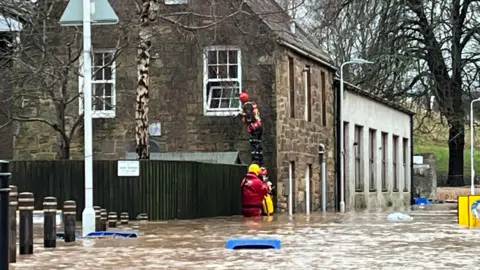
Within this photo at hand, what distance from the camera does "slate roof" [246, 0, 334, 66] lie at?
1165 inches

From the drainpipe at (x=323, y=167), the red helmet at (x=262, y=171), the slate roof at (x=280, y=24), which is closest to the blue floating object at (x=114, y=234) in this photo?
the red helmet at (x=262, y=171)

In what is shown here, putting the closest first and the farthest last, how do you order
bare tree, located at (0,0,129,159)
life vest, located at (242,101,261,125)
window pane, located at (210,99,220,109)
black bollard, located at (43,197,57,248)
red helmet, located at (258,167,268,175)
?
black bollard, located at (43,197,57,248) < bare tree, located at (0,0,129,159) < red helmet, located at (258,167,268,175) < life vest, located at (242,101,261,125) < window pane, located at (210,99,220,109)

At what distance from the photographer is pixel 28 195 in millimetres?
12875

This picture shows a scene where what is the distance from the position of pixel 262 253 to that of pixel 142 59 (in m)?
11.3

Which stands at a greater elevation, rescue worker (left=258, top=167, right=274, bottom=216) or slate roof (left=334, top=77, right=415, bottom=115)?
slate roof (left=334, top=77, right=415, bottom=115)

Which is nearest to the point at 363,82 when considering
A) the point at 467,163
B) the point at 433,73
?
the point at 433,73

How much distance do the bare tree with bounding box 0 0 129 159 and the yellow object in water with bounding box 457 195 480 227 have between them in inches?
395

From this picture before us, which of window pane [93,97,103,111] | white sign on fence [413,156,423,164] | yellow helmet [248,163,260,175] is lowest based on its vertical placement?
yellow helmet [248,163,260,175]

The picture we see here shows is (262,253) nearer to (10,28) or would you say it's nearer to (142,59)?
(142,59)

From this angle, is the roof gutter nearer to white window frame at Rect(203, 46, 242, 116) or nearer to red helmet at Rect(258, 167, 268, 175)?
white window frame at Rect(203, 46, 242, 116)

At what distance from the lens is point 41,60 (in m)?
26.7

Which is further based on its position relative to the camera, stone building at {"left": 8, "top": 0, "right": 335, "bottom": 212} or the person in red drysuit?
stone building at {"left": 8, "top": 0, "right": 335, "bottom": 212}

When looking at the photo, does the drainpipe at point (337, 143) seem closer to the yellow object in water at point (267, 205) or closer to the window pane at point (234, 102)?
the window pane at point (234, 102)

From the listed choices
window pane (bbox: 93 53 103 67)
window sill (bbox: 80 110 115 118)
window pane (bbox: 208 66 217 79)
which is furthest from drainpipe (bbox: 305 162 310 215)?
window pane (bbox: 93 53 103 67)
